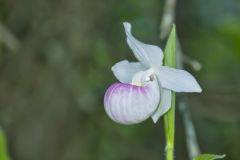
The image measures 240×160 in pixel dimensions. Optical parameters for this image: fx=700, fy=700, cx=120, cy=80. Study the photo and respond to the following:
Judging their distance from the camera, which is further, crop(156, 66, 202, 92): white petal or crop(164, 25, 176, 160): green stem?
crop(156, 66, 202, 92): white petal

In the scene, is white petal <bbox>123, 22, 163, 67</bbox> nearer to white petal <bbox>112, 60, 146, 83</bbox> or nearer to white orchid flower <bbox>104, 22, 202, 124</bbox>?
white orchid flower <bbox>104, 22, 202, 124</bbox>

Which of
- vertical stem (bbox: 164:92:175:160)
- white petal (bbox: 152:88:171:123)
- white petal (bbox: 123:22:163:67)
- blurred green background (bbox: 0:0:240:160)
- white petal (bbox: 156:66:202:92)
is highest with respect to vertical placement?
white petal (bbox: 123:22:163:67)

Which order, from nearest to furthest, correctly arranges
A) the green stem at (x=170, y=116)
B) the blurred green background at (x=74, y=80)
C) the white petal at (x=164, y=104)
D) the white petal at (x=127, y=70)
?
the green stem at (x=170, y=116)
the white petal at (x=164, y=104)
the white petal at (x=127, y=70)
the blurred green background at (x=74, y=80)

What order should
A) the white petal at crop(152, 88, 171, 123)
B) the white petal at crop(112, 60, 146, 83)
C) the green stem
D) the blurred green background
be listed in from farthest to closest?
the blurred green background
the white petal at crop(112, 60, 146, 83)
the white petal at crop(152, 88, 171, 123)
the green stem

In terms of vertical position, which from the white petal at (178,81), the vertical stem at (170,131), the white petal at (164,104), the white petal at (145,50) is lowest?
the vertical stem at (170,131)

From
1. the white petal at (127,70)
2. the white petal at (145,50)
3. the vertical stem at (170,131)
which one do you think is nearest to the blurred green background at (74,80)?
the white petal at (127,70)

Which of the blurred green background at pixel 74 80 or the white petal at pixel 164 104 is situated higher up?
the white petal at pixel 164 104

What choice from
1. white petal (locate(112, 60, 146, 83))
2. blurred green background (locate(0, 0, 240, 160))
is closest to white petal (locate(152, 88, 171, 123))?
white petal (locate(112, 60, 146, 83))

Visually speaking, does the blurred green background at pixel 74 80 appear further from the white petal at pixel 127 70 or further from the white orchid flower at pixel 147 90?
the white orchid flower at pixel 147 90
